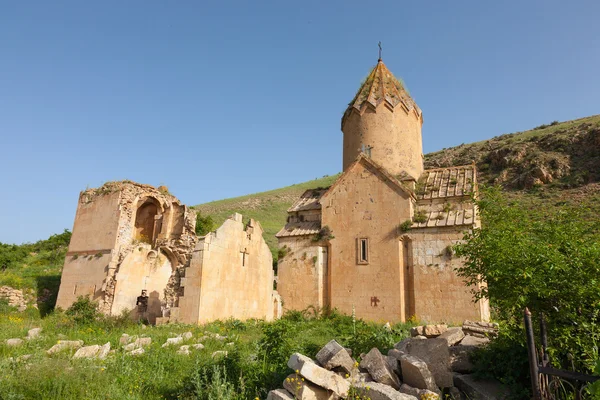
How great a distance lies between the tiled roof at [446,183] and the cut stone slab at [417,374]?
31.1 ft

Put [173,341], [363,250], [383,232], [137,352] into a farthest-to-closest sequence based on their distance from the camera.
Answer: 1. [363,250]
2. [383,232]
3. [173,341]
4. [137,352]

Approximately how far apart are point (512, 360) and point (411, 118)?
1249 cm

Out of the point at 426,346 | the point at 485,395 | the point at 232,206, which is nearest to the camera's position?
the point at 485,395

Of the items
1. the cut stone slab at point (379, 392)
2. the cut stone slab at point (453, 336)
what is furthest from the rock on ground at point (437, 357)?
the cut stone slab at point (453, 336)

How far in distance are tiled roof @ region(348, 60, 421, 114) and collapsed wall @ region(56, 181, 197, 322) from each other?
838 cm

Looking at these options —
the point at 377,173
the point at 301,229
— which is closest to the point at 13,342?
the point at 301,229

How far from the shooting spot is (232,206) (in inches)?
2181

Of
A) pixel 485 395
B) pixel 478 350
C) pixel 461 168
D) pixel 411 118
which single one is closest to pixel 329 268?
pixel 461 168

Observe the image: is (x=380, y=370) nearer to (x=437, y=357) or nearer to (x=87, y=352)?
(x=437, y=357)

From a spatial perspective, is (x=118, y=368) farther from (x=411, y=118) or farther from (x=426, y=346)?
(x=411, y=118)

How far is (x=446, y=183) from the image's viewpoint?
1391 centimetres

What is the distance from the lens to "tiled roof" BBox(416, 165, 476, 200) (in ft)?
43.8

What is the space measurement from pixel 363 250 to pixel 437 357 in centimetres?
841

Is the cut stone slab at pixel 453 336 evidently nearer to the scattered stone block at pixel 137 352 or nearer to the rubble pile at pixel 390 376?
the rubble pile at pixel 390 376
